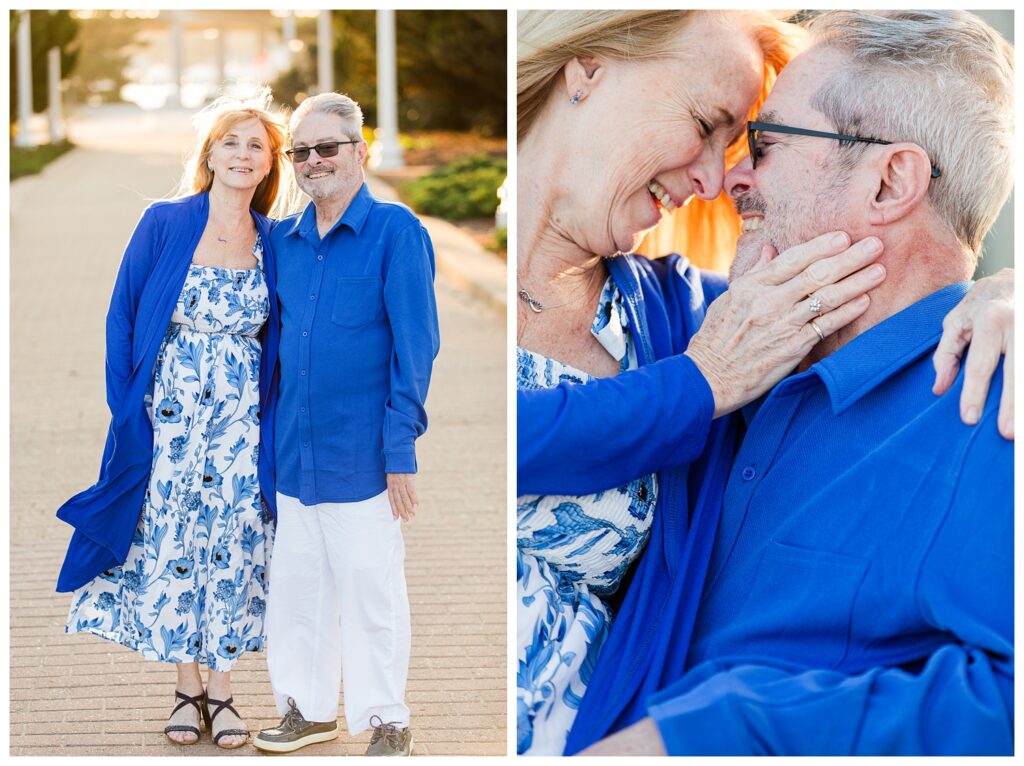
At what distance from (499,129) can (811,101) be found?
20.6m

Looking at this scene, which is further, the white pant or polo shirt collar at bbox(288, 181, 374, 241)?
the white pant

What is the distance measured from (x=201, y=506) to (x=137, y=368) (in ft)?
1.31

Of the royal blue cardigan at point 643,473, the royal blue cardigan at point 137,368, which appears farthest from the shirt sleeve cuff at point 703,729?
the royal blue cardigan at point 137,368

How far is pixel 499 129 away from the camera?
22.8 m

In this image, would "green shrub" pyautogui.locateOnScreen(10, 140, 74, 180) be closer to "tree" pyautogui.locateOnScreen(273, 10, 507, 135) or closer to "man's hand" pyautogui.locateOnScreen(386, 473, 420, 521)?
"tree" pyautogui.locateOnScreen(273, 10, 507, 135)

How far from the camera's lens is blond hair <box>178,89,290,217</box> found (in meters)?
3.22

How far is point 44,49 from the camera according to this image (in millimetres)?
27547

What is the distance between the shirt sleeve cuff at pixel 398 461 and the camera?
9.95 ft

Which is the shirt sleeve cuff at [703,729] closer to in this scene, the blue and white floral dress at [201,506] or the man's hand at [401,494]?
the man's hand at [401,494]

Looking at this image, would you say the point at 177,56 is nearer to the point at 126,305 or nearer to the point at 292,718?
the point at 126,305

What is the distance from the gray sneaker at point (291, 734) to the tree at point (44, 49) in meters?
23.4

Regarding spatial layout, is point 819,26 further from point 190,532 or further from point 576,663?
point 190,532

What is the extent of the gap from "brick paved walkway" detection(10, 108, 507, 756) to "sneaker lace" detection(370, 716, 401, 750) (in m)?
0.23

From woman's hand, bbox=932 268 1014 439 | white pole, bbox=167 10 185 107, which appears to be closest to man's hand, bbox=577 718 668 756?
woman's hand, bbox=932 268 1014 439
